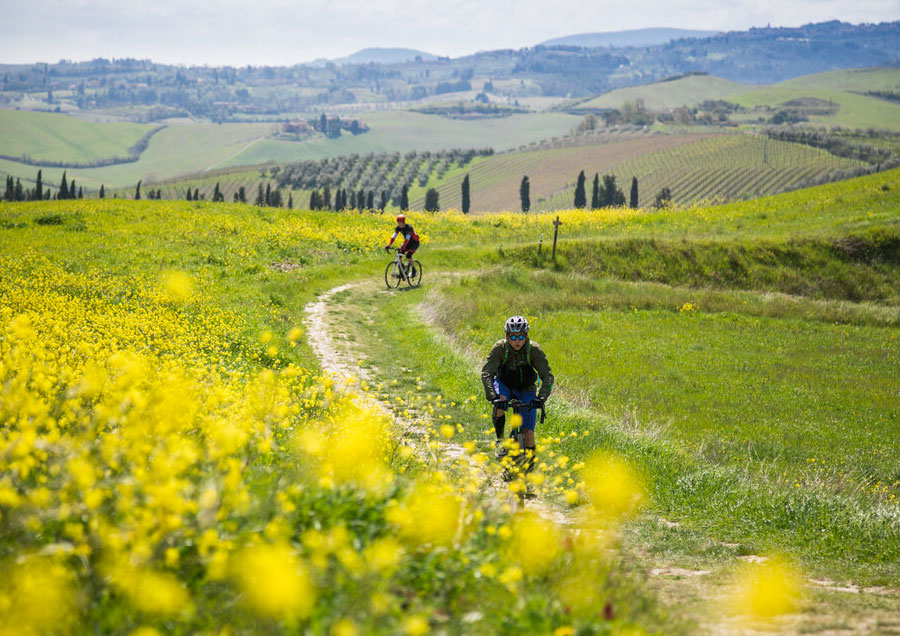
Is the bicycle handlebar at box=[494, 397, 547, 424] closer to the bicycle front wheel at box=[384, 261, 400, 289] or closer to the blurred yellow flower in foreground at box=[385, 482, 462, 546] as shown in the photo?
the blurred yellow flower in foreground at box=[385, 482, 462, 546]

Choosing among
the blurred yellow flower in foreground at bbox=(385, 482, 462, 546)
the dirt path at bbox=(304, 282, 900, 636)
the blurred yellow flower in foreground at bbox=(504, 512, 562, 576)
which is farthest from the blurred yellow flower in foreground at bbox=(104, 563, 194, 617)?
the dirt path at bbox=(304, 282, 900, 636)

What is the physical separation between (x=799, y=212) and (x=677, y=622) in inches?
2202

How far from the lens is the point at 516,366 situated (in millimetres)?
10070

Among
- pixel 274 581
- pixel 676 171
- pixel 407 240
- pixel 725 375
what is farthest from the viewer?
pixel 676 171

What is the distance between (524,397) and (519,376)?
326 mm

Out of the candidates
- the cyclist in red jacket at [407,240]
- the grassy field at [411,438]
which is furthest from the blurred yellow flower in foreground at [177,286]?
the cyclist in red jacket at [407,240]

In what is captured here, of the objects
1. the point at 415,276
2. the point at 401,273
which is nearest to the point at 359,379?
the point at 401,273

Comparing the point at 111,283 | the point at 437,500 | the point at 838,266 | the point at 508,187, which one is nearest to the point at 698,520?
the point at 437,500

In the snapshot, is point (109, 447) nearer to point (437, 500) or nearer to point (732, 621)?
point (437, 500)

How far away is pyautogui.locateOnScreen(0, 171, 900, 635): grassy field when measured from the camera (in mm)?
4121

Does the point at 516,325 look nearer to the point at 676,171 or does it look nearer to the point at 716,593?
the point at 716,593

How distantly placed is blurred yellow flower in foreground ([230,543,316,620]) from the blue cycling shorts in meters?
6.07

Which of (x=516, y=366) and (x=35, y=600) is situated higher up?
(x=516, y=366)

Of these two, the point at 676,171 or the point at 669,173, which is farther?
the point at 676,171
